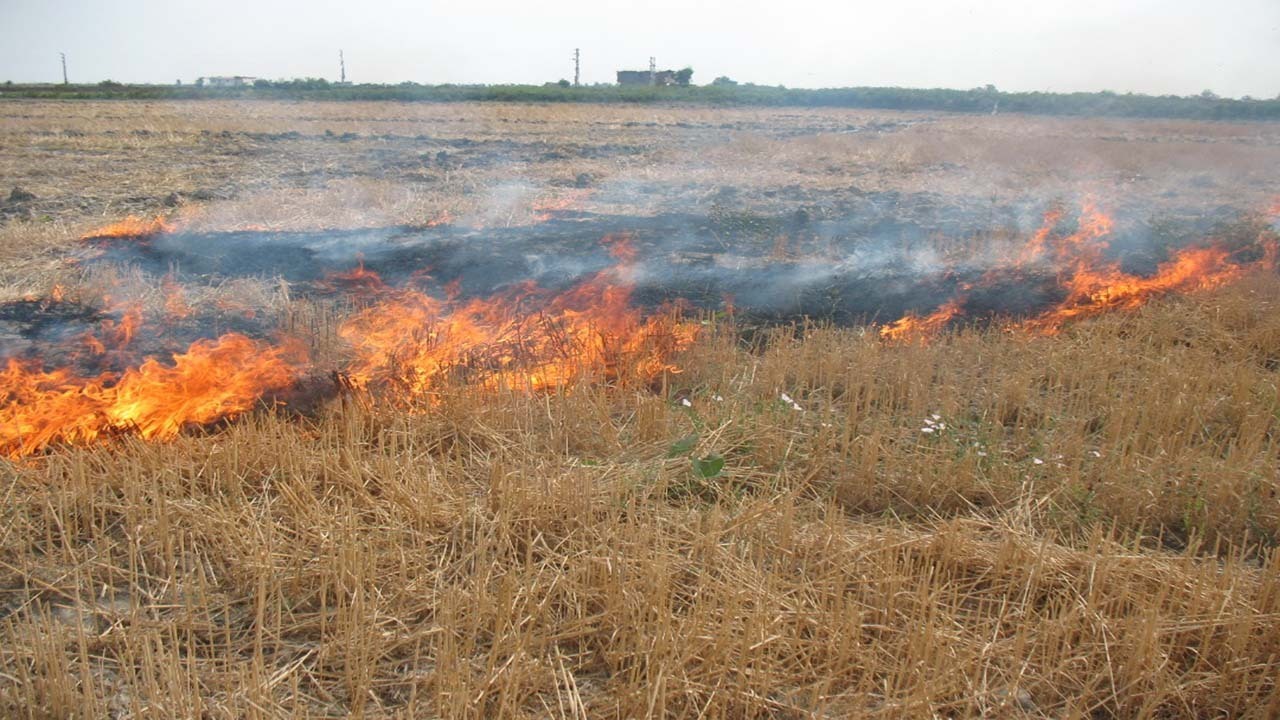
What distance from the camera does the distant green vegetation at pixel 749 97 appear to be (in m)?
39.0

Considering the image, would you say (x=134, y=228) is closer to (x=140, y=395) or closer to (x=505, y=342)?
(x=140, y=395)

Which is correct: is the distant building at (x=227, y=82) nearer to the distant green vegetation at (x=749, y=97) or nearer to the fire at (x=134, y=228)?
the distant green vegetation at (x=749, y=97)

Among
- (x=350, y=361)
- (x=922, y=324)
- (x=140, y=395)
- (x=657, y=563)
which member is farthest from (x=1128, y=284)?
(x=140, y=395)

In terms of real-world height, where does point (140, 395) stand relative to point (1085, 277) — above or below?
below

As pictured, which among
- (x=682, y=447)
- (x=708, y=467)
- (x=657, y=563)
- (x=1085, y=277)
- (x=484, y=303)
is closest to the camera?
(x=657, y=563)

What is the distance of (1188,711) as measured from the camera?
276 centimetres

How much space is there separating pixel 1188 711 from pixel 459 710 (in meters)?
2.39

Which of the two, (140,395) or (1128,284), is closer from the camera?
(140,395)

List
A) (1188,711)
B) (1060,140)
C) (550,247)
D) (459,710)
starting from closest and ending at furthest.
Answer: (459,710) < (1188,711) < (550,247) < (1060,140)

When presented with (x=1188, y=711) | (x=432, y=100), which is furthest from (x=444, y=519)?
(x=432, y=100)

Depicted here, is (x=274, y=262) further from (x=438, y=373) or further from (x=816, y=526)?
(x=816, y=526)

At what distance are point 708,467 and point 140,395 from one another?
332 cm

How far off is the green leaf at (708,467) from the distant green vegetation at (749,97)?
41.7 meters

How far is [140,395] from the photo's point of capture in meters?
4.81
